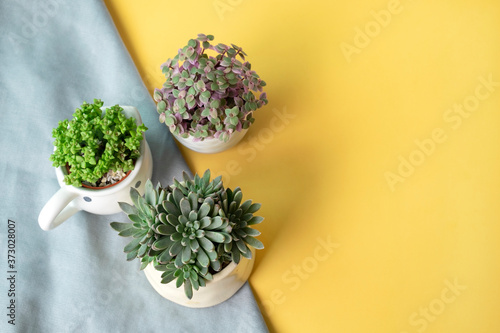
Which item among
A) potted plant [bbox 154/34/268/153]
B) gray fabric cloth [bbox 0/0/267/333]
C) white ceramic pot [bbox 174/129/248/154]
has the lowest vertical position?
gray fabric cloth [bbox 0/0/267/333]

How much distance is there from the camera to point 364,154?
3.73ft

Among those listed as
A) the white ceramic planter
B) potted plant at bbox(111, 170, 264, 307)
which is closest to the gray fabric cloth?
the white ceramic planter

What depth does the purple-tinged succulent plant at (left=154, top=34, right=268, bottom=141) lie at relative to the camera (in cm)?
96

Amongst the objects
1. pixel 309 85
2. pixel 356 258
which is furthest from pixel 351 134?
pixel 356 258

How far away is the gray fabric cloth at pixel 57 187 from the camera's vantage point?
3.40 ft

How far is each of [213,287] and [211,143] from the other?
0.98ft

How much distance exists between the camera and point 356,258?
42.0 inches

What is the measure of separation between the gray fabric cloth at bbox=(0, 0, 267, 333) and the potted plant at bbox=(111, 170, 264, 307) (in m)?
0.15

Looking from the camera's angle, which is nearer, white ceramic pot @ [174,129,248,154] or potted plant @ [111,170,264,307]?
potted plant @ [111,170,264,307]

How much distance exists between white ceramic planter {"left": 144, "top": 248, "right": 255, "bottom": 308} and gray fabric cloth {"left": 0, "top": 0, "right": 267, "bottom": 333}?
4 cm

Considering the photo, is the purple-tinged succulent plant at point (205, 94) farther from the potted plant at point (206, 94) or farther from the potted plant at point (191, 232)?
the potted plant at point (191, 232)

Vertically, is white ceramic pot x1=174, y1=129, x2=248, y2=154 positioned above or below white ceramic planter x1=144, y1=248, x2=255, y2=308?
above

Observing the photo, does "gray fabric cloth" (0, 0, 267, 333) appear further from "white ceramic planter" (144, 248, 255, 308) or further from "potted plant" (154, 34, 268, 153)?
"potted plant" (154, 34, 268, 153)

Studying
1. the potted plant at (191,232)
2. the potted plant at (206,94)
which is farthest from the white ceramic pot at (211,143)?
the potted plant at (191,232)
